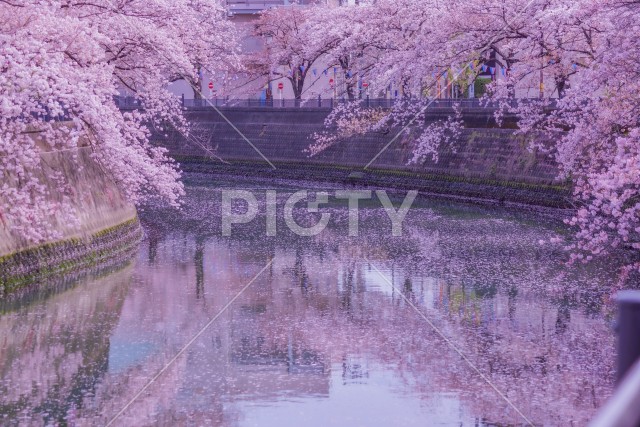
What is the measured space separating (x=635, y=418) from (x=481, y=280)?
17.9 meters

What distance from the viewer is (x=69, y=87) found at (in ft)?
59.0

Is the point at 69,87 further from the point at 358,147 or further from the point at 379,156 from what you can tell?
the point at 358,147

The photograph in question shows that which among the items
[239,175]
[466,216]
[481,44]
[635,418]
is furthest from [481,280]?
[239,175]

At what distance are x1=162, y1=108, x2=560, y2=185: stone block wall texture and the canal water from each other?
9.25 metres

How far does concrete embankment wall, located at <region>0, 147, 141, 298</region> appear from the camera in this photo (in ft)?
61.9

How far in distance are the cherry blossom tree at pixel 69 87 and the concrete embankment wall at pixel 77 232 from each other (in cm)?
19

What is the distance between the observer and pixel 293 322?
16.5 metres

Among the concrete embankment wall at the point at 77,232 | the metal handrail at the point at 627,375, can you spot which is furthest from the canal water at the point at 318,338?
the metal handrail at the point at 627,375

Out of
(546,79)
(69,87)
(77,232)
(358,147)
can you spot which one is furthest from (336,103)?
(69,87)

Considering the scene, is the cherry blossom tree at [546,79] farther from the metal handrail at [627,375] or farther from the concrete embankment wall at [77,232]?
the metal handrail at [627,375]

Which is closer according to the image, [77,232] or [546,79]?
[77,232]

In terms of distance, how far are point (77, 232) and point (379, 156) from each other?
978 inches

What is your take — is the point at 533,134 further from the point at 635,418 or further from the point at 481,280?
the point at 635,418

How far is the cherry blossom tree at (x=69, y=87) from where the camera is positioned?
17.8 m
